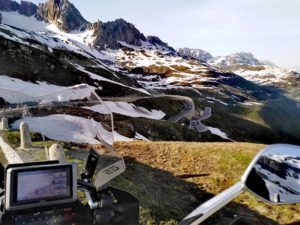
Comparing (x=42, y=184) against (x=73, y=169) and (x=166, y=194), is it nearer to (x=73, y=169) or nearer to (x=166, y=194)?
(x=73, y=169)

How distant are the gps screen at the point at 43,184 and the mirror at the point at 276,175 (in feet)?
5.19

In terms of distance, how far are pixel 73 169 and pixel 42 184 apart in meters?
0.33

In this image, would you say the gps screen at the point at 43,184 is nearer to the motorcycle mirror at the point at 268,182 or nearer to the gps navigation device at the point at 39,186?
the gps navigation device at the point at 39,186

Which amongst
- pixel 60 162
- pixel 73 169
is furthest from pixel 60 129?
pixel 73 169

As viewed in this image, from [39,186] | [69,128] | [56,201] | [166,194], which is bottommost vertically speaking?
[166,194]

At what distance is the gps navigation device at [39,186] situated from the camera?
3.68 m

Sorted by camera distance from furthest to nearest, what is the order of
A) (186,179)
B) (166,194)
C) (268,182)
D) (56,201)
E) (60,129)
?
(186,179), (166,194), (60,129), (56,201), (268,182)

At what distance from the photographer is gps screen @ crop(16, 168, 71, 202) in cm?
375

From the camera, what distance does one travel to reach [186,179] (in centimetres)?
2320

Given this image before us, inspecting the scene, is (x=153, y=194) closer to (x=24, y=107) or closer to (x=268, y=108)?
(x=24, y=107)

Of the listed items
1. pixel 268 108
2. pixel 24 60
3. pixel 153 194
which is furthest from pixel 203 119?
pixel 153 194

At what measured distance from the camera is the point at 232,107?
7490 inches

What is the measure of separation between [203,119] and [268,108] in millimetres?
85894

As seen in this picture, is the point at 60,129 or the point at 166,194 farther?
the point at 166,194
